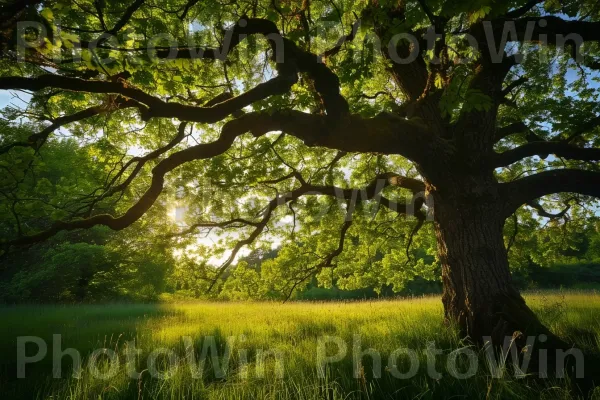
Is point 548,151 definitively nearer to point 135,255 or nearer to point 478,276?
point 478,276

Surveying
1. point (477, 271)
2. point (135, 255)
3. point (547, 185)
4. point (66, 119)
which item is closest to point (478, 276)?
point (477, 271)

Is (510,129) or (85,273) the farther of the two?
(85,273)

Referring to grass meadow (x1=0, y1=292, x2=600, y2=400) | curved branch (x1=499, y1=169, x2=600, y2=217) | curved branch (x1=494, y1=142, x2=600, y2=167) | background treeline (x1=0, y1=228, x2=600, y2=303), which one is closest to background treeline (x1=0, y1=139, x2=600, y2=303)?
background treeline (x1=0, y1=228, x2=600, y2=303)

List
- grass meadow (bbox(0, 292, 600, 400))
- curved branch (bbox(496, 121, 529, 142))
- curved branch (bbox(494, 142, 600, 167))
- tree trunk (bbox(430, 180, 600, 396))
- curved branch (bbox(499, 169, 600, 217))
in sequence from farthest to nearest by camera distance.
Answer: curved branch (bbox(496, 121, 529, 142)), curved branch (bbox(494, 142, 600, 167)), curved branch (bbox(499, 169, 600, 217)), tree trunk (bbox(430, 180, 600, 396)), grass meadow (bbox(0, 292, 600, 400))

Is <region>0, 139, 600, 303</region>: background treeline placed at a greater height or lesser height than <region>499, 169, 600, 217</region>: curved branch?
lesser

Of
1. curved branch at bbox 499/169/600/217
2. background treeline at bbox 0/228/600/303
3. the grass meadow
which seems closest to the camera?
the grass meadow

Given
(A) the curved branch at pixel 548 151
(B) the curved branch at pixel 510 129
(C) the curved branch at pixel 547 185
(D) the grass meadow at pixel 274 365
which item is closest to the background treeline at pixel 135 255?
(D) the grass meadow at pixel 274 365

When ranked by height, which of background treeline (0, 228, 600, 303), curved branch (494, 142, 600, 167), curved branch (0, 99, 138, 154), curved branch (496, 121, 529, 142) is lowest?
background treeline (0, 228, 600, 303)

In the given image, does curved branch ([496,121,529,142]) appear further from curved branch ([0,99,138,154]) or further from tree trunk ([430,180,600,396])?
curved branch ([0,99,138,154])

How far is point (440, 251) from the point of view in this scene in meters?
5.36

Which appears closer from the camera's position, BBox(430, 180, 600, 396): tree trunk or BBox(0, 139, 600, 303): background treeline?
BBox(430, 180, 600, 396): tree trunk

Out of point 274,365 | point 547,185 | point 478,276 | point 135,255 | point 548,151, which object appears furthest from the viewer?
point 135,255

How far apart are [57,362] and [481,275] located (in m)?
7.05

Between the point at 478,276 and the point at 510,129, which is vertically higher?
the point at 510,129
